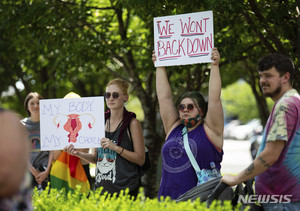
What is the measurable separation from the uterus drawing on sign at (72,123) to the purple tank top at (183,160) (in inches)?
41.4

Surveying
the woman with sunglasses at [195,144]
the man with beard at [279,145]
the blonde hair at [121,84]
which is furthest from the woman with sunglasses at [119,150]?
the man with beard at [279,145]

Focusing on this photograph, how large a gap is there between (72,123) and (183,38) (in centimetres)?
148

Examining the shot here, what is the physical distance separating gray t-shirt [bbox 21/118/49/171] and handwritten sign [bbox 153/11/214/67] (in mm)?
2155

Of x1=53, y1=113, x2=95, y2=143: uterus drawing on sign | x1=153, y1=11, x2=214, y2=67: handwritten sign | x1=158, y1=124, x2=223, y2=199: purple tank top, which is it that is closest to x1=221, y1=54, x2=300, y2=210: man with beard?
x1=158, y1=124, x2=223, y2=199: purple tank top

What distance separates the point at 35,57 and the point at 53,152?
12.5 ft

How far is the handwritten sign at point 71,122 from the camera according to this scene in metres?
4.37

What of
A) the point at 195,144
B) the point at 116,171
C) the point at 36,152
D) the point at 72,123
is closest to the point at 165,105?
the point at 195,144

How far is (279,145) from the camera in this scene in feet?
9.52

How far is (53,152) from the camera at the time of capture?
5297 millimetres

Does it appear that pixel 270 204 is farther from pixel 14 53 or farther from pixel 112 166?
pixel 14 53

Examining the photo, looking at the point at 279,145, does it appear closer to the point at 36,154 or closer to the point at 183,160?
the point at 183,160

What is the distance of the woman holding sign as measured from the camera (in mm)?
5301

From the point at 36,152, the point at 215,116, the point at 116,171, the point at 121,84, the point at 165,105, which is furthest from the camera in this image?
the point at 36,152

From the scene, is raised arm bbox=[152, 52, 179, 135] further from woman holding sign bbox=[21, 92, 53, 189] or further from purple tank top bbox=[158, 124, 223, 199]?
woman holding sign bbox=[21, 92, 53, 189]
